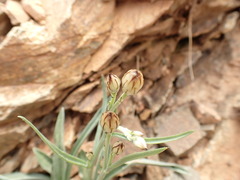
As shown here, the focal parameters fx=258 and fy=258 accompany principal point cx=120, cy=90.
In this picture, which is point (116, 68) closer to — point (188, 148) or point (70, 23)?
point (70, 23)

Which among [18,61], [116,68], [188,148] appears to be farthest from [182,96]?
[18,61]

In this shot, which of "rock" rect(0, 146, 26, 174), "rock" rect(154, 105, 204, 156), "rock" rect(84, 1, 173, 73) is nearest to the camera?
"rock" rect(0, 146, 26, 174)

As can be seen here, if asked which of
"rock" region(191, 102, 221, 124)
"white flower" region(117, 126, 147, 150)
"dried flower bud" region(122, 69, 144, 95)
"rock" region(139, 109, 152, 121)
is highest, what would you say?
"rock" region(139, 109, 152, 121)

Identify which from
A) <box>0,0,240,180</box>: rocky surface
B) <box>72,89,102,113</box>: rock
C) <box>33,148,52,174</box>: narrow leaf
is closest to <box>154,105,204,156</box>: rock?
<box>0,0,240,180</box>: rocky surface

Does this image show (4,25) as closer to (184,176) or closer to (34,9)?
(34,9)

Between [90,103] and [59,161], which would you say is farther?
[90,103]

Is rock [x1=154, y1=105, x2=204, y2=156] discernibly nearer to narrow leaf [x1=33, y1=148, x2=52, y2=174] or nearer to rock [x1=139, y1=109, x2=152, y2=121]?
rock [x1=139, y1=109, x2=152, y2=121]

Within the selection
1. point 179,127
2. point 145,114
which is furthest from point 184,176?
point 145,114
